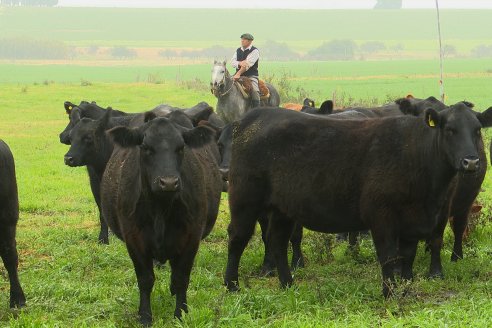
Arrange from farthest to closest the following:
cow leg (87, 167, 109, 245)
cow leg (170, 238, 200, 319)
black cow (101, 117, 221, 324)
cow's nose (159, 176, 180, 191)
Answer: cow leg (87, 167, 109, 245) → cow leg (170, 238, 200, 319) → black cow (101, 117, 221, 324) → cow's nose (159, 176, 180, 191)

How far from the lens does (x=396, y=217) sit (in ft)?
23.3

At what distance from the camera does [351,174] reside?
7.35 m

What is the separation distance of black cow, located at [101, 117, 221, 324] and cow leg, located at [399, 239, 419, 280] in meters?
1.92

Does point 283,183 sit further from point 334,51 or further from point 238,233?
point 334,51

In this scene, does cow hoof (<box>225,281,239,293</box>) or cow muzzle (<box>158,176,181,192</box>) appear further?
cow hoof (<box>225,281,239,293</box>)

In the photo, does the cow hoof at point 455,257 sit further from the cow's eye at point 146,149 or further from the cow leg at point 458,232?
the cow's eye at point 146,149

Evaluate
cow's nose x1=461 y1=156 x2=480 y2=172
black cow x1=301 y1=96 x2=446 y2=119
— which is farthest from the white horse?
cow's nose x1=461 y1=156 x2=480 y2=172

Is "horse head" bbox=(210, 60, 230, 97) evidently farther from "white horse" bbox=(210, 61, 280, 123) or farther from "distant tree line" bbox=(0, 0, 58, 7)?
"distant tree line" bbox=(0, 0, 58, 7)

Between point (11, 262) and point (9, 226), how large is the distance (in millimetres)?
340

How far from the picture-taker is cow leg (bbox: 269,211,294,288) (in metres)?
7.96

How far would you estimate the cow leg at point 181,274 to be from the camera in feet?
21.8

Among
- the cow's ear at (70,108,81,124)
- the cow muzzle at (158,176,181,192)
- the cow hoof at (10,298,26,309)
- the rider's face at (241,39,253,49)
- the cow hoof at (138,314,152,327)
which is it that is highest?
the rider's face at (241,39,253,49)

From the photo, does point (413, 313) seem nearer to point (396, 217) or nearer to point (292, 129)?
point (396, 217)

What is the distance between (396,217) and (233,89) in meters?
11.2
